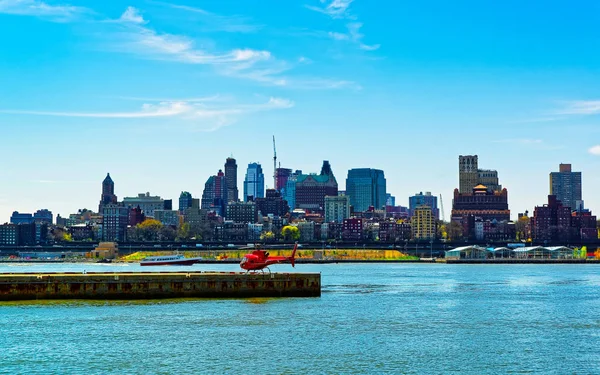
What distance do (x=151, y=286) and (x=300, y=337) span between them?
32.2 meters

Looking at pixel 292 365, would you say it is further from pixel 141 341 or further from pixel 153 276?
pixel 153 276

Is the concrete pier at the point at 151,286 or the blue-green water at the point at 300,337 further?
the concrete pier at the point at 151,286

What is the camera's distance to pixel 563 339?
7144 cm

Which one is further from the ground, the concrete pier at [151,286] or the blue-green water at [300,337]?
the concrete pier at [151,286]

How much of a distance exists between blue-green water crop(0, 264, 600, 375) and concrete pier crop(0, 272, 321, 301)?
10.5 ft

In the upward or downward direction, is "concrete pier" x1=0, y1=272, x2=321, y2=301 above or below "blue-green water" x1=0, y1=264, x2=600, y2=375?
above

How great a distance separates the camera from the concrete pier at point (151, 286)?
9456 centimetres

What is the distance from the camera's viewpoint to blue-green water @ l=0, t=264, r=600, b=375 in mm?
58219

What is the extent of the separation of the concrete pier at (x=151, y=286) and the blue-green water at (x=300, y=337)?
319 centimetres

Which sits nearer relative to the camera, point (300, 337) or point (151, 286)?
point (300, 337)

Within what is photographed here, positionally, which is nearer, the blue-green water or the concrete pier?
the blue-green water

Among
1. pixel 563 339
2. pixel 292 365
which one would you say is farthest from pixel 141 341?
pixel 563 339

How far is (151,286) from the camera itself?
9762cm

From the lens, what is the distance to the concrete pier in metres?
94.6
